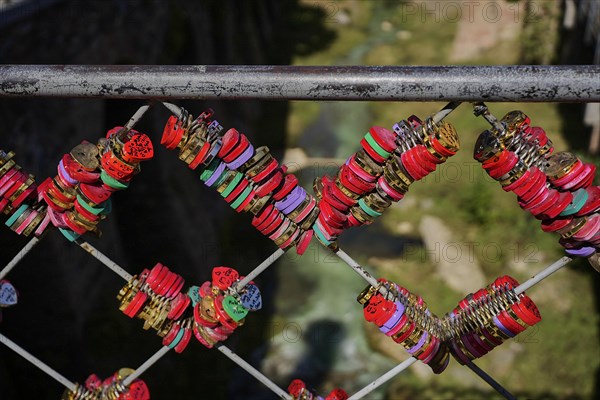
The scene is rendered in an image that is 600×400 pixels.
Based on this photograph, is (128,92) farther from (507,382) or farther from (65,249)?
(507,382)

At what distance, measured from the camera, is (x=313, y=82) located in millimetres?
1866

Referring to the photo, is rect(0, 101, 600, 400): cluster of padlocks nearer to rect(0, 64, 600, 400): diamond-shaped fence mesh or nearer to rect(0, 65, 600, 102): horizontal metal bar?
rect(0, 64, 600, 400): diamond-shaped fence mesh

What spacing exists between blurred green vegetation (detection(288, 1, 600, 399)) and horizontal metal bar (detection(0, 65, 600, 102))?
274 inches

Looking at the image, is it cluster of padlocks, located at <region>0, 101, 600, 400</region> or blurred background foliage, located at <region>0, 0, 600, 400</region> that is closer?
cluster of padlocks, located at <region>0, 101, 600, 400</region>

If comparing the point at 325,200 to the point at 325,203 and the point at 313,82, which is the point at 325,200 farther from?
the point at 313,82

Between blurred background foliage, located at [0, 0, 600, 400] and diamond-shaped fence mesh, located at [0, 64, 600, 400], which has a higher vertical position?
diamond-shaped fence mesh, located at [0, 64, 600, 400]

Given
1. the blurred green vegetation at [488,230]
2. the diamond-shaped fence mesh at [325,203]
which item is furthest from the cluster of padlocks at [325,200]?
the blurred green vegetation at [488,230]

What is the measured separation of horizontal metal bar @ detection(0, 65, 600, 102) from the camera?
1.77 metres

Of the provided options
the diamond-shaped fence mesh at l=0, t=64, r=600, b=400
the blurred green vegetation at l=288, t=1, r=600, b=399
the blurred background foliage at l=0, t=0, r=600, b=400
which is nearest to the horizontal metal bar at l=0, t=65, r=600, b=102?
the diamond-shaped fence mesh at l=0, t=64, r=600, b=400

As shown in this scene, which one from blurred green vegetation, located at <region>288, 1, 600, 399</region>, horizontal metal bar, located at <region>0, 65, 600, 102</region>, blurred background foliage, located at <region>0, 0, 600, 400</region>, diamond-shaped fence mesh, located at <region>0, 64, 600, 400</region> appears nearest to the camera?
horizontal metal bar, located at <region>0, 65, 600, 102</region>

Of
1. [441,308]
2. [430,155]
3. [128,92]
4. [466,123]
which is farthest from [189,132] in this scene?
[466,123]

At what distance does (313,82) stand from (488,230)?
1050cm

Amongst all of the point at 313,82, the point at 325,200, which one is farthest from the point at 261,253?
the point at 313,82

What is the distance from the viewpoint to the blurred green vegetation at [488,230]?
9.20 meters
